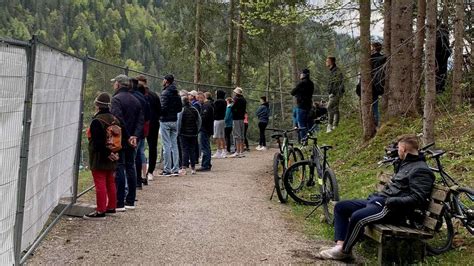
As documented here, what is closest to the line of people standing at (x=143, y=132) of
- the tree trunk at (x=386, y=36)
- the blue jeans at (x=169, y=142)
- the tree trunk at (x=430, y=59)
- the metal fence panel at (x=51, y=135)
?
the blue jeans at (x=169, y=142)

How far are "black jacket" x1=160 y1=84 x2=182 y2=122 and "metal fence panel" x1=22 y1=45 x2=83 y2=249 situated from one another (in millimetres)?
3749

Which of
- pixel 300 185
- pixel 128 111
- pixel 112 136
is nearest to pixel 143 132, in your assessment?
pixel 128 111

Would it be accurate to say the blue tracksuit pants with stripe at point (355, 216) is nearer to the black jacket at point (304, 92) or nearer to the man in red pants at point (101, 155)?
the man in red pants at point (101, 155)

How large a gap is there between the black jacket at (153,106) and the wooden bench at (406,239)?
5.90 metres

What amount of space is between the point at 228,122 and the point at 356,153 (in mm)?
5779

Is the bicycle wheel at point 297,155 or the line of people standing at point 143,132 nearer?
the line of people standing at point 143,132

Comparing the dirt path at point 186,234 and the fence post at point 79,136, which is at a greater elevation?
the fence post at point 79,136

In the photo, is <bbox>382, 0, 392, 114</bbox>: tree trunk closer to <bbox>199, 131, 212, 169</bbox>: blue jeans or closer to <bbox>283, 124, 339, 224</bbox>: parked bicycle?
<bbox>199, 131, 212, 169</bbox>: blue jeans

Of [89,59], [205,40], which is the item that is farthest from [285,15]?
[205,40]

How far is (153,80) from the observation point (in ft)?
41.1

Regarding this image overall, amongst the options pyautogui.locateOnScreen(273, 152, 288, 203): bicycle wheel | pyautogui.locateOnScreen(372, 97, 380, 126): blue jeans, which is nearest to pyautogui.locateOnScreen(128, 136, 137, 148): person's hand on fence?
pyautogui.locateOnScreen(273, 152, 288, 203): bicycle wheel

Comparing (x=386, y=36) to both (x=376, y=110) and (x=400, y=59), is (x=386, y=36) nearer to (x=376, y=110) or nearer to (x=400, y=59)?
(x=376, y=110)

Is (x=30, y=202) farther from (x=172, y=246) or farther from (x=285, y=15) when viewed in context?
(x=285, y=15)

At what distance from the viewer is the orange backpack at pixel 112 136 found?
23.2 feet
